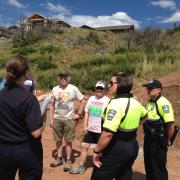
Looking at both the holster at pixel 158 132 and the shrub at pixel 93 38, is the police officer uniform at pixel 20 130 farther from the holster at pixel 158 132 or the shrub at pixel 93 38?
the shrub at pixel 93 38

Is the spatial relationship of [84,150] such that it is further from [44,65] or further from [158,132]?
[44,65]

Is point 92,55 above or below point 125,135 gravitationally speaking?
above

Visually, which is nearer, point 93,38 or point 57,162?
point 57,162

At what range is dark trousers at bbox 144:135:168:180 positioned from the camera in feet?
15.8

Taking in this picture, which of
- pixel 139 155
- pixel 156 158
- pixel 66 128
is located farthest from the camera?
pixel 139 155

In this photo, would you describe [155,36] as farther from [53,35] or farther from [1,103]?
[1,103]

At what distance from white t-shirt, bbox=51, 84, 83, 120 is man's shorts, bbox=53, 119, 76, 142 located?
0.08m

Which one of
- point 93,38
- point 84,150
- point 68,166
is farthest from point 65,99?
point 93,38

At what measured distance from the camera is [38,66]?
2041 centimetres

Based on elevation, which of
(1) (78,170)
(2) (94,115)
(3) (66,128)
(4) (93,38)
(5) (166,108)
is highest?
(4) (93,38)

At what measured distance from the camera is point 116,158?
378 centimetres

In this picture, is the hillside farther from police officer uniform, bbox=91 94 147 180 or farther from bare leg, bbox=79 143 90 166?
police officer uniform, bbox=91 94 147 180

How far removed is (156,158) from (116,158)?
1.24 m

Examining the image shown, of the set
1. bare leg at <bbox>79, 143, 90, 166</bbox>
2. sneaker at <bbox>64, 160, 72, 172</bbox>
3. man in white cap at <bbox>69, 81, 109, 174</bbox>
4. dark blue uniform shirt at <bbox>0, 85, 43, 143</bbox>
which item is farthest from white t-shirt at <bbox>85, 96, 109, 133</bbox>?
dark blue uniform shirt at <bbox>0, 85, 43, 143</bbox>
